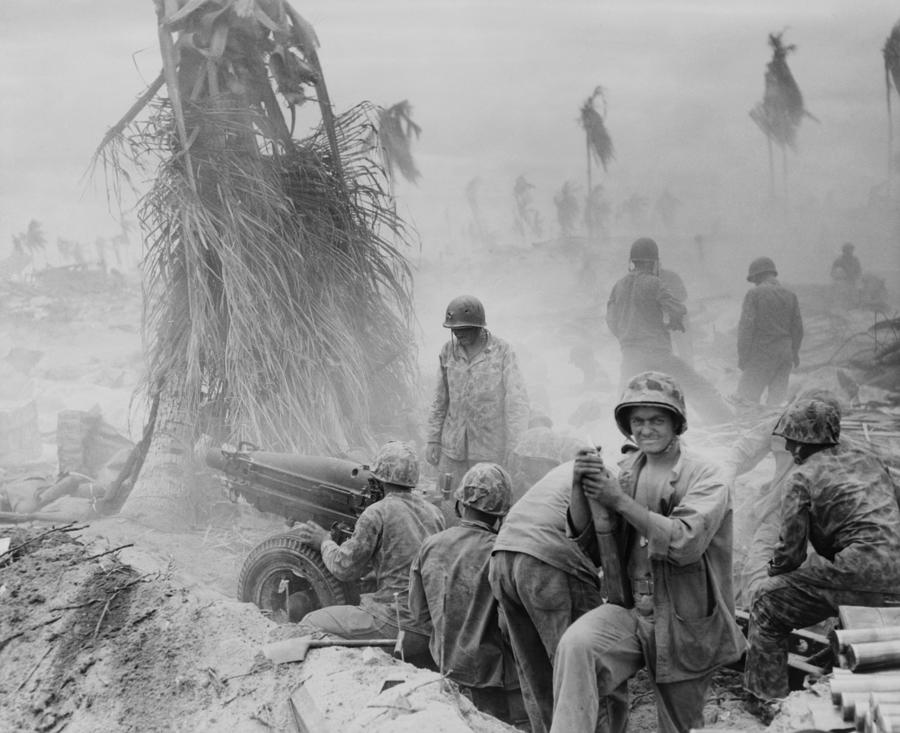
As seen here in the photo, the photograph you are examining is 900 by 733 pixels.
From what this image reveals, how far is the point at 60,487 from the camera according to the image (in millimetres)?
8359

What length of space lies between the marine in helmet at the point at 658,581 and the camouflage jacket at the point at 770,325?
5.90 meters

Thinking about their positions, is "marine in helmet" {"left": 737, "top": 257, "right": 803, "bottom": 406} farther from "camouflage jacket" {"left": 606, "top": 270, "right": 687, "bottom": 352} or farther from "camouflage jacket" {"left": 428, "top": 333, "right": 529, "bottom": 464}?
"camouflage jacket" {"left": 428, "top": 333, "right": 529, "bottom": 464}

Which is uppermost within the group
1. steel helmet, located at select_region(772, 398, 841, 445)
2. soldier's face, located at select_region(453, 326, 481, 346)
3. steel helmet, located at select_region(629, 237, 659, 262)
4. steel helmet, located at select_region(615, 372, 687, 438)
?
steel helmet, located at select_region(629, 237, 659, 262)

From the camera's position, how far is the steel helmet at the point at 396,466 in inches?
173

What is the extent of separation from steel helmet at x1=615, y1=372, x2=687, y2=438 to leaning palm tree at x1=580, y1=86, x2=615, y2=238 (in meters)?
14.1

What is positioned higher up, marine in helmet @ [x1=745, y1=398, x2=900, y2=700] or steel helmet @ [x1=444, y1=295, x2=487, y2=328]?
steel helmet @ [x1=444, y1=295, x2=487, y2=328]

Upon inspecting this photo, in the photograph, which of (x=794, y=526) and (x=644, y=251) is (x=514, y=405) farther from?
(x=644, y=251)

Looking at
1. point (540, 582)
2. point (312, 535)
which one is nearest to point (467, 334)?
point (312, 535)

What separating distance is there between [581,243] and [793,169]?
8.22 metres

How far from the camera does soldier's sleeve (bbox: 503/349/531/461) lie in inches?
226

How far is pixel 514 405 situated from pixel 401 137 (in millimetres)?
11611

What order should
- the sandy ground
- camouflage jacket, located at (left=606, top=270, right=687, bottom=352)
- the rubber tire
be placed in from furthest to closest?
camouflage jacket, located at (left=606, top=270, right=687, bottom=352)
the rubber tire
the sandy ground

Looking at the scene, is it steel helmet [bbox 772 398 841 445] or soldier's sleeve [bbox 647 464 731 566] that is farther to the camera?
steel helmet [bbox 772 398 841 445]

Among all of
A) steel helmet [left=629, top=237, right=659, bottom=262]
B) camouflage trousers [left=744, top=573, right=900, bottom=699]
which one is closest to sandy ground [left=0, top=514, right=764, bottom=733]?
camouflage trousers [left=744, top=573, right=900, bottom=699]
